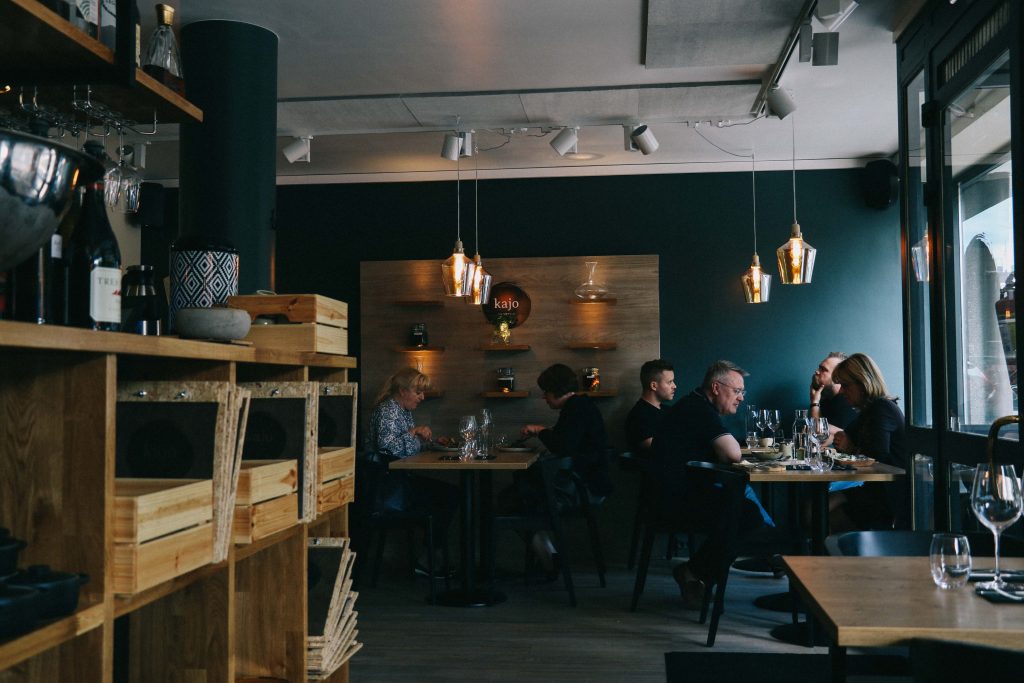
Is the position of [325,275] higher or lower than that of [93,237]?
higher

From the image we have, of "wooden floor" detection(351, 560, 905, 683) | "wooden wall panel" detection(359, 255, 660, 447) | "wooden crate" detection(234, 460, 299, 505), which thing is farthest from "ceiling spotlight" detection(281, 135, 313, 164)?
"wooden crate" detection(234, 460, 299, 505)

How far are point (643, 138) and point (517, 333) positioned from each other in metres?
2.44

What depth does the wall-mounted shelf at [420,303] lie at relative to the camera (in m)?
8.09

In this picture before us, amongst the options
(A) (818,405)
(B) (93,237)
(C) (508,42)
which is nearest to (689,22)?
(C) (508,42)

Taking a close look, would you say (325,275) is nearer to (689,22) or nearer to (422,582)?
(422,582)

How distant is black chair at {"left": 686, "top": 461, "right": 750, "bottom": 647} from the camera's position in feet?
15.9

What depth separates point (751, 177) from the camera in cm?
813

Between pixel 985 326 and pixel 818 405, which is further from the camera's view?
pixel 818 405

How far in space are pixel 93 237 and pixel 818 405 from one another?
6.77 m

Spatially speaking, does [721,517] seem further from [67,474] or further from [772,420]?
[67,474]

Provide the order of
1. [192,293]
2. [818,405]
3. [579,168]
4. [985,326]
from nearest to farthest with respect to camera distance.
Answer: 1. [192,293]
2. [985,326]
3. [818,405]
4. [579,168]

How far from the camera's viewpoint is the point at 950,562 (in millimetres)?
2195

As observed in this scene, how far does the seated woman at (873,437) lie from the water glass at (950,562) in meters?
3.45

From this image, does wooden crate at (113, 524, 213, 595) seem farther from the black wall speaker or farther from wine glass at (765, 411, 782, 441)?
the black wall speaker
